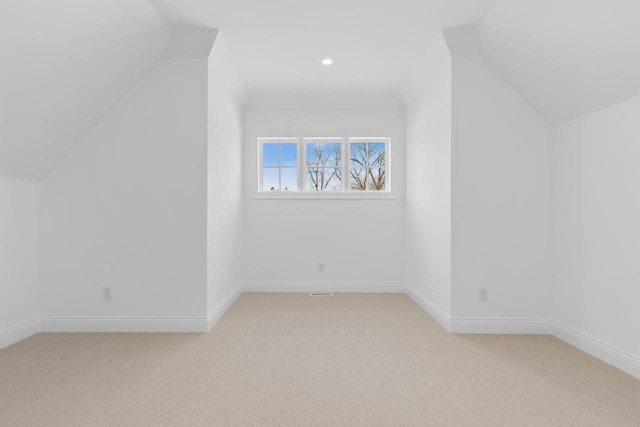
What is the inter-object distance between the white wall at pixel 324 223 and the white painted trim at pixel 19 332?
7.64 ft

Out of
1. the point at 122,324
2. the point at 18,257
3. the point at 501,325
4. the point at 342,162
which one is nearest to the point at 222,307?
the point at 122,324

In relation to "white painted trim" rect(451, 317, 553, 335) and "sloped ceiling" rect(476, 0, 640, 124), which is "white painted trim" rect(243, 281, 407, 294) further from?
"sloped ceiling" rect(476, 0, 640, 124)

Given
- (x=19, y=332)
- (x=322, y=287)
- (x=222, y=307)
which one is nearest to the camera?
(x=19, y=332)

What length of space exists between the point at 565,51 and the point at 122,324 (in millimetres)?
4107

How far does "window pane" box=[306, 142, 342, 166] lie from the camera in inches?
207

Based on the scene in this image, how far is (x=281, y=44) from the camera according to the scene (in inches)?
138

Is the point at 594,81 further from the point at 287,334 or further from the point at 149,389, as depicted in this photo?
the point at 149,389

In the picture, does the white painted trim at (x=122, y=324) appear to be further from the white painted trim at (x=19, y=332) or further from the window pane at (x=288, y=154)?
the window pane at (x=288, y=154)

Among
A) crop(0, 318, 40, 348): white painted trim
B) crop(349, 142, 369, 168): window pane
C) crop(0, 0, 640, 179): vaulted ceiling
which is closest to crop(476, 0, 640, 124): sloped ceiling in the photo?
crop(0, 0, 640, 179): vaulted ceiling

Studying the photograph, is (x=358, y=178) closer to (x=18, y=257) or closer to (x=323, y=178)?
(x=323, y=178)

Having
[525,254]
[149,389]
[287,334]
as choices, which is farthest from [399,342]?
[149,389]

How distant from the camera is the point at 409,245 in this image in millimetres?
4812

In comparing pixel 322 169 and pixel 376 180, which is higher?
pixel 322 169

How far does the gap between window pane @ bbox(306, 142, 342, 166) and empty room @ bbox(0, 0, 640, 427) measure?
32.0 inches
